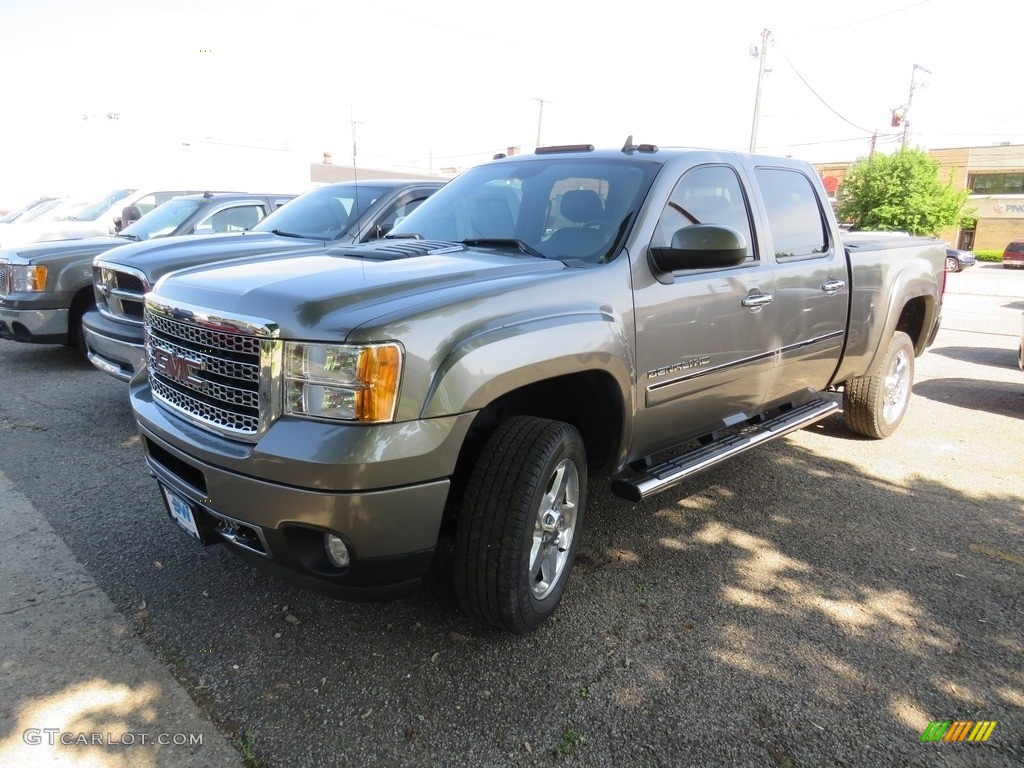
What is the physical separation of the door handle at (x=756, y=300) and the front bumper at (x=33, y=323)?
6.35m

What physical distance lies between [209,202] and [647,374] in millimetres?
6693

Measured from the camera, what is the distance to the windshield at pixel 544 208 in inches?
134

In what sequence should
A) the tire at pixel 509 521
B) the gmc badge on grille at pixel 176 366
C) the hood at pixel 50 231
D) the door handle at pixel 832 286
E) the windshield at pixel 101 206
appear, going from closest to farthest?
the tire at pixel 509 521
the gmc badge on grille at pixel 176 366
the door handle at pixel 832 286
the hood at pixel 50 231
the windshield at pixel 101 206

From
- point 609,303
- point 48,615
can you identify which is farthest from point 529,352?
point 48,615

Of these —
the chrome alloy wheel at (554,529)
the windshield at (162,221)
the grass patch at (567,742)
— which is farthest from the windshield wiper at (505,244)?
the windshield at (162,221)

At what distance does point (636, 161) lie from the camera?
12.1ft

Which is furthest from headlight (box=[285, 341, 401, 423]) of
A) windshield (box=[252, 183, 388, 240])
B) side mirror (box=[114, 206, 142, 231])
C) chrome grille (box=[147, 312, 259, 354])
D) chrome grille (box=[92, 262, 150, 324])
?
side mirror (box=[114, 206, 142, 231])

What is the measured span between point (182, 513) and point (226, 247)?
3.34 meters

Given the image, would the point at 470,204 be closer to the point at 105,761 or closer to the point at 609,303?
the point at 609,303

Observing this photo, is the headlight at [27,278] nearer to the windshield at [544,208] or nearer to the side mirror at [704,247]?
the windshield at [544,208]

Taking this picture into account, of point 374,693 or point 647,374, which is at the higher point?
point 647,374

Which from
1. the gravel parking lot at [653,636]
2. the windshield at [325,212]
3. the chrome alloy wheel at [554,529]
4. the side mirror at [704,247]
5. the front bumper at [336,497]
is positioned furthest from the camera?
the windshield at [325,212]

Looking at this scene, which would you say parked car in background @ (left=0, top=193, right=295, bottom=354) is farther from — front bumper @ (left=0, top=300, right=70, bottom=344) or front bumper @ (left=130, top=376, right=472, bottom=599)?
front bumper @ (left=130, top=376, right=472, bottom=599)

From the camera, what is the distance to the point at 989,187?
54.3 metres
